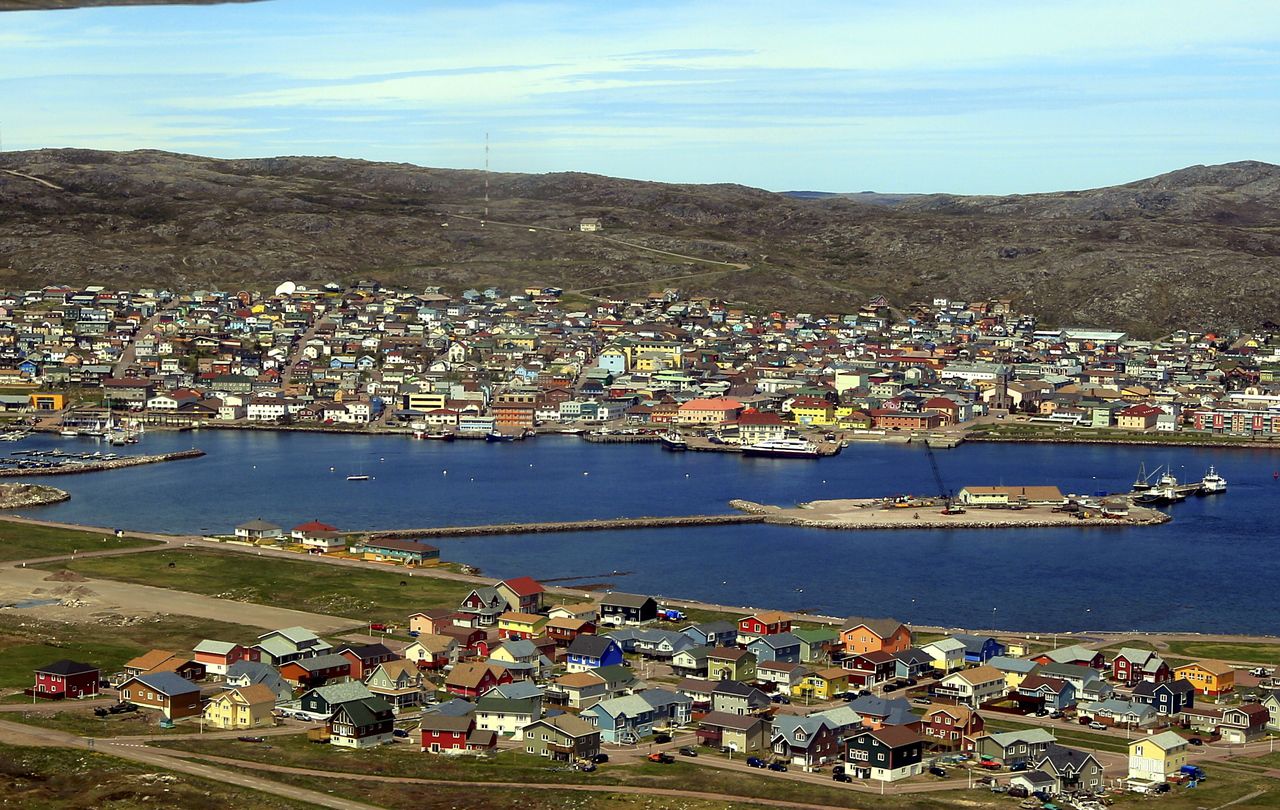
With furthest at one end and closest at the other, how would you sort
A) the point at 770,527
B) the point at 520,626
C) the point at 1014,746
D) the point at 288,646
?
the point at 770,527 < the point at 520,626 < the point at 288,646 < the point at 1014,746

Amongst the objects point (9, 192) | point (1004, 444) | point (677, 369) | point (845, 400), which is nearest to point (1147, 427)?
point (1004, 444)

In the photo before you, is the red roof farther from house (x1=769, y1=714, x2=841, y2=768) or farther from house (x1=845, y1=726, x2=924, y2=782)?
house (x1=845, y1=726, x2=924, y2=782)

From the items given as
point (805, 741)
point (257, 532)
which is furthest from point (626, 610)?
point (257, 532)

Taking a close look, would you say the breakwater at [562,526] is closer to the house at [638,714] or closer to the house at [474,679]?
the house at [474,679]

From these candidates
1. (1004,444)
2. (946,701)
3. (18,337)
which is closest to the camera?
(946,701)

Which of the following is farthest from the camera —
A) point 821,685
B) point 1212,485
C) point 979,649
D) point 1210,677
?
point 1212,485

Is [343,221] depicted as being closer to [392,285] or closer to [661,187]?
[392,285]

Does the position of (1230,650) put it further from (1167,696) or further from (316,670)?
(316,670)
